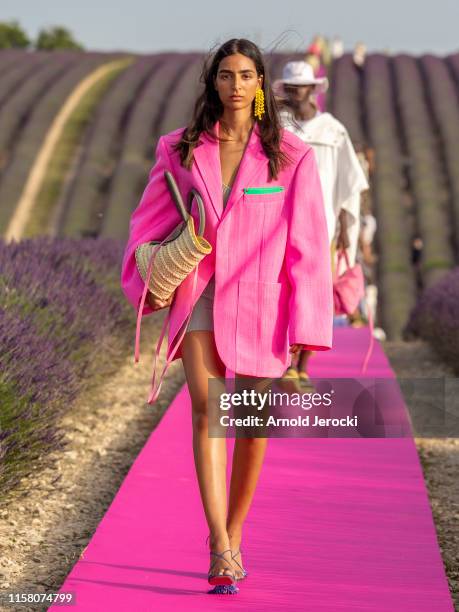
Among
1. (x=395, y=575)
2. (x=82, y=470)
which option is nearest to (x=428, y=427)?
(x=82, y=470)

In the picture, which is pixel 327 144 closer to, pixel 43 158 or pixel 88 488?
pixel 88 488

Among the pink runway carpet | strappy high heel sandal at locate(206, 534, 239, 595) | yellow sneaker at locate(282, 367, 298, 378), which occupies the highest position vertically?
strappy high heel sandal at locate(206, 534, 239, 595)

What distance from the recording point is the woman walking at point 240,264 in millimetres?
4176

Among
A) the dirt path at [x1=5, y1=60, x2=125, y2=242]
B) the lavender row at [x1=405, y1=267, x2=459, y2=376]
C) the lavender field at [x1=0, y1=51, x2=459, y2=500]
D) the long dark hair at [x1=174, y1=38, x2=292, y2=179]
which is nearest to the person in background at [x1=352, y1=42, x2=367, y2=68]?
the lavender field at [x1=0, y1=51, x2=459, y2=500]

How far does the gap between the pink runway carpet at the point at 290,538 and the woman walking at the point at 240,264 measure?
24 centimetres

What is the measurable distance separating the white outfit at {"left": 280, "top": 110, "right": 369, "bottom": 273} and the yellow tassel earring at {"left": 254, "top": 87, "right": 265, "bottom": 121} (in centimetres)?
322

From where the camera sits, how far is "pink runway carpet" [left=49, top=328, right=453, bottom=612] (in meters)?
4.21

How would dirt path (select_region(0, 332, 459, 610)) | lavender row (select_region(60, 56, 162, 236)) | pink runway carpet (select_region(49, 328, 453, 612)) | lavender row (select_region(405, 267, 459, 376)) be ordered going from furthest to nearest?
lavender row (select_region(60, 56, 162, 236))
lavender row (select_region(405, 267, 459, 376))
dirt path (select_region(0, 332, 459, 610))
pink runway carpet (select_region(49, 328, 453, 612))

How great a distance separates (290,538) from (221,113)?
65.5 inches

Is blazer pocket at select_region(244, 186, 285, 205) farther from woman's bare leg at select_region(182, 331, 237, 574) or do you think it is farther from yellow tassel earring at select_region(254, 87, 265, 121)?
woman's bare leg at select_region(182, 331, 237, 574)

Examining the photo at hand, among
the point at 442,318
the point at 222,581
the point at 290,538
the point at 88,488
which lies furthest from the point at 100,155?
the point at 222,581

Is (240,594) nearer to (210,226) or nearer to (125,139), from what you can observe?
(210,226)

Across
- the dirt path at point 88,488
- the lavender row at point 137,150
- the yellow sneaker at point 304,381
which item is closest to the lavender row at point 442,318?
the yellow sneaker at point 304,381

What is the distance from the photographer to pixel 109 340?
8906mm
